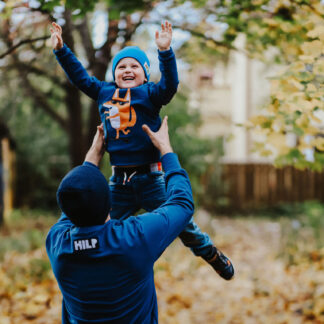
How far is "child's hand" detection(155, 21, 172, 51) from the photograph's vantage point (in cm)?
191

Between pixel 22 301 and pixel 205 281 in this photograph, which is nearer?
pixel 22 301

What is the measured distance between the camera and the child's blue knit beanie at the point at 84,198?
1562mm

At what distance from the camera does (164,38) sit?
6.31ft

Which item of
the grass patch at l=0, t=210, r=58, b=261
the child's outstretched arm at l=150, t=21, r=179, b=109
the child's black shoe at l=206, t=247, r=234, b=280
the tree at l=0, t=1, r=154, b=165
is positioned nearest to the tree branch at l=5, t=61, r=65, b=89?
the tree at l=0, t=1, r=154, b=165

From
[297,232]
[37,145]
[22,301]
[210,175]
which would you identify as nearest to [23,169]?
[37,145]

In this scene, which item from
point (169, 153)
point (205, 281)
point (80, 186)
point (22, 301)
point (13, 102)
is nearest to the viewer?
point (80, 186)

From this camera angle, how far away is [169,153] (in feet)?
6.30

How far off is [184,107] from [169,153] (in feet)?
16.6

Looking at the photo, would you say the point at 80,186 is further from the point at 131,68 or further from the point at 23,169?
the point at 23,169

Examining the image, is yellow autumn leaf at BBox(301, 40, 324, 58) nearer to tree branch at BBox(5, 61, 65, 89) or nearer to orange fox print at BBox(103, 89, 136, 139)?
orange fox print at BBox(103, 89, 136, 139)

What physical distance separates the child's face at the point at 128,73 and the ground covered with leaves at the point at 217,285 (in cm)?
319

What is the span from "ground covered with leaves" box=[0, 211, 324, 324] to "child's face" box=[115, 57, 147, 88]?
319 centimetres

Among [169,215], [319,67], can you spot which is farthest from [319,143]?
[169,215]

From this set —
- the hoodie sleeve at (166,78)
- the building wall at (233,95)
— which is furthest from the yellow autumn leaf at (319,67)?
the building wall at (233,95)
